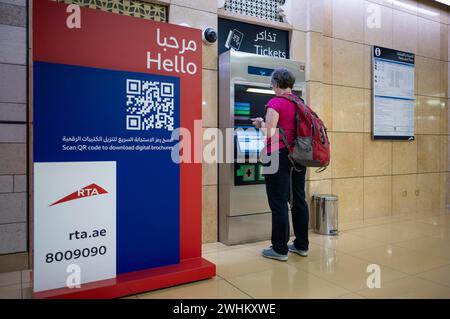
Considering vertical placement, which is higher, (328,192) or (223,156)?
(223,156)

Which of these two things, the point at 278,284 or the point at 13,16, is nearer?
the point at 278,284

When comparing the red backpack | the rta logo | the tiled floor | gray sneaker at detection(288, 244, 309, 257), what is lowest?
the tiled floor

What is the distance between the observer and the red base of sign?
2.05 m

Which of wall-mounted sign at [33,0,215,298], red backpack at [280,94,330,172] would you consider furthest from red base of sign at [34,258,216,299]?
red backpack at [280,94,330,172]

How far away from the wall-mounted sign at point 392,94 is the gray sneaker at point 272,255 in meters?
2.46

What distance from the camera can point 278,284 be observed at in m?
2.44

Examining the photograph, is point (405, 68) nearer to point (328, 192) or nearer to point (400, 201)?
point (400, 201)

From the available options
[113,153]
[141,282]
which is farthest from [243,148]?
[141,282]

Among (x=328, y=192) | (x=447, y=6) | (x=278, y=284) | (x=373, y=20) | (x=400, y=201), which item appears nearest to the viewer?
(x=278, y=284)

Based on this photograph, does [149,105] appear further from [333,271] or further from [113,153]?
[333,271]

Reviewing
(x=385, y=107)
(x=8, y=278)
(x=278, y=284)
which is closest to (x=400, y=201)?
(x=385, y=107)

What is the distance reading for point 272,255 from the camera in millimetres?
2988

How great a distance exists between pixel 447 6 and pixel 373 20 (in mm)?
1727

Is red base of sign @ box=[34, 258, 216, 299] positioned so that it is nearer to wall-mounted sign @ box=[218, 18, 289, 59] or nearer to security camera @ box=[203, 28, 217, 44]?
security camera @ box=[203, 28, 217, 44]
